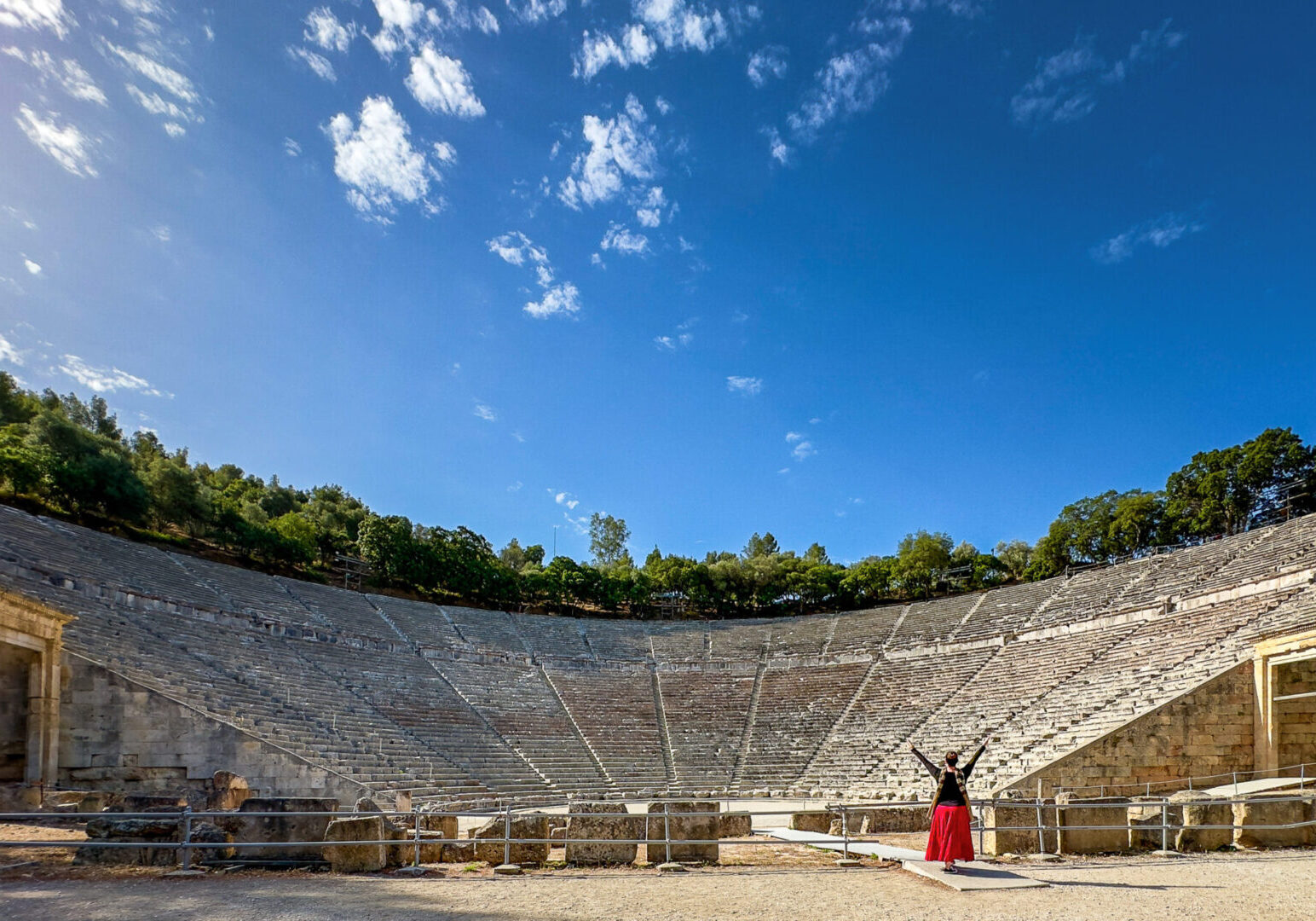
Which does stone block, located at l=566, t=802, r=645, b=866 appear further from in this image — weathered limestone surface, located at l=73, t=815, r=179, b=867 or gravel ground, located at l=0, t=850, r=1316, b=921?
weathered limestone surface, located at l=73, t=815, r=179, b=867

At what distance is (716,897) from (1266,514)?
42431 mm

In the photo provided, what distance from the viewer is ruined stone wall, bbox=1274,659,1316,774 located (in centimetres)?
1702

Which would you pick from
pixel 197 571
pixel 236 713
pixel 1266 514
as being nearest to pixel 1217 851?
pixel 236 713

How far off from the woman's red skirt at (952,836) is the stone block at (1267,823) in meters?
5.31

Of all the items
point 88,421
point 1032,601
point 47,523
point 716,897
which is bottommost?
point 716,897

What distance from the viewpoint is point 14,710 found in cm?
1489

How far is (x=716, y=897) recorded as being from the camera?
7.50 m

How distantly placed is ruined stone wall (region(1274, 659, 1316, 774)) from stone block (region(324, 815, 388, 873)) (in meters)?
19.8

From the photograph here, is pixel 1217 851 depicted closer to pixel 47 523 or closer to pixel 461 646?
pixel 461 646

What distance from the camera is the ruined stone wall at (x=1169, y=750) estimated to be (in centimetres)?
1744

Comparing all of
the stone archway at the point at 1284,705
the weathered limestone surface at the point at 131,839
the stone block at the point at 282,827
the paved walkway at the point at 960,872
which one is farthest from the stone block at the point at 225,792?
the stone archway at the point at 1284,705

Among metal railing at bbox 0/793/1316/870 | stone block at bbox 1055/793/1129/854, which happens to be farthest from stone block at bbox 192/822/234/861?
stone block at bbox 1055/793/1129/854

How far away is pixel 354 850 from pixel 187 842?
6.01ft

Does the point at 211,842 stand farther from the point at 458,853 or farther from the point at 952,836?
the point at 952,836
